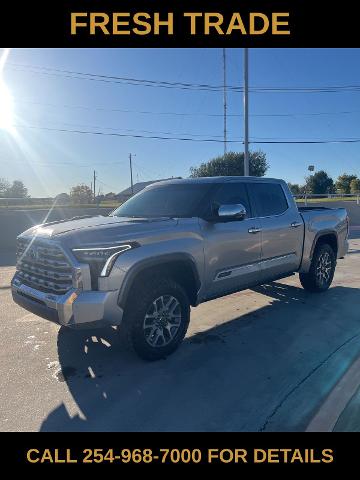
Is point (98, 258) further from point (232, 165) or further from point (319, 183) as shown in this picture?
point (319, 183)

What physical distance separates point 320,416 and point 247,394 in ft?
1.98

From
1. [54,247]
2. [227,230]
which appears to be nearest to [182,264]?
[227,230]

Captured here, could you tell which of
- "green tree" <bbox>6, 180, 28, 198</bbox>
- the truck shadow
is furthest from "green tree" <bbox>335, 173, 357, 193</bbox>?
the truck shadow

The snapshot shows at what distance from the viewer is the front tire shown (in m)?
3.47

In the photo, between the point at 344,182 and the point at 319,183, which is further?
the point at 344,182

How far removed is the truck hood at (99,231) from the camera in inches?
130

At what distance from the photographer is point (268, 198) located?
5266 mm

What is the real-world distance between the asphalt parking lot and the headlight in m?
1.06

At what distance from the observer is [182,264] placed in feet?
12.7

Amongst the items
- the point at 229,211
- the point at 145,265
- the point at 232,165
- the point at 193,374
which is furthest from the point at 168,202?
the point at 232,165

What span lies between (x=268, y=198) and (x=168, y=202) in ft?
5.38

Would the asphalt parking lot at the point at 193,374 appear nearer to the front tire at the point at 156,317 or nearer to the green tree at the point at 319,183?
→ the front tire at the point at 156,317
